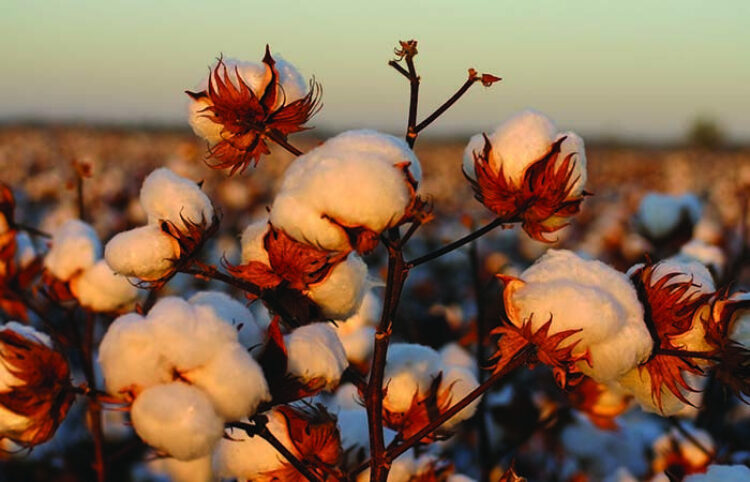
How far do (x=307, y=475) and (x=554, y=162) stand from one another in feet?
1.91

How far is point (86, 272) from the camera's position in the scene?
232 centimetres

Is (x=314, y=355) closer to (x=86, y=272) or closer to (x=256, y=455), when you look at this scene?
(x=256, y=455)

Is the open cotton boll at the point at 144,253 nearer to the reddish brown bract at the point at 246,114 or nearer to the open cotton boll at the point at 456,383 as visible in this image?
the reddish brown bract at the point at 246,114

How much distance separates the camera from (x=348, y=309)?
4.66 feet

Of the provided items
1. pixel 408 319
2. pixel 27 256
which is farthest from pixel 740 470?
pixel 27 256

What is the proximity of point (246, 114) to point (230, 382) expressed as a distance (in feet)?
1.39

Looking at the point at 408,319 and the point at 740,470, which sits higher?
the point at 740,470

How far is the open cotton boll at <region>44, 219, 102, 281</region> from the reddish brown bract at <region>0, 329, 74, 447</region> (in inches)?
36.2

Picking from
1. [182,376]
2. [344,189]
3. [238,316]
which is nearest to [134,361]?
[182,376]

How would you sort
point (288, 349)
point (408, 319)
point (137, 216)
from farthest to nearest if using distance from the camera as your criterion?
point (137, 216)
point (408, 319)
point (288, 349)

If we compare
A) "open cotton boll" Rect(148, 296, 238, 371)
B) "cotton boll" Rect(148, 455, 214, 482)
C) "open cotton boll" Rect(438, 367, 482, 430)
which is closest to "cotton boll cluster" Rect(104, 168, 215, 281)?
"open cotton boll" Rect(148, 296, 238, 371)

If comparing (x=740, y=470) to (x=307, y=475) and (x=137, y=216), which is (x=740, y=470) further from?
(x=137, y=216)

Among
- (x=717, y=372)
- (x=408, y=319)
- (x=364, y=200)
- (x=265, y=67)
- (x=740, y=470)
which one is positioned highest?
(x=265, y=67)

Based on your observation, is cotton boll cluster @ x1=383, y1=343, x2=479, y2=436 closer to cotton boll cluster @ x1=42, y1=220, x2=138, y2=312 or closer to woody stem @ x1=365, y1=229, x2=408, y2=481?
woody stem @ x1=365, y1=229, x2=408, y2=481
